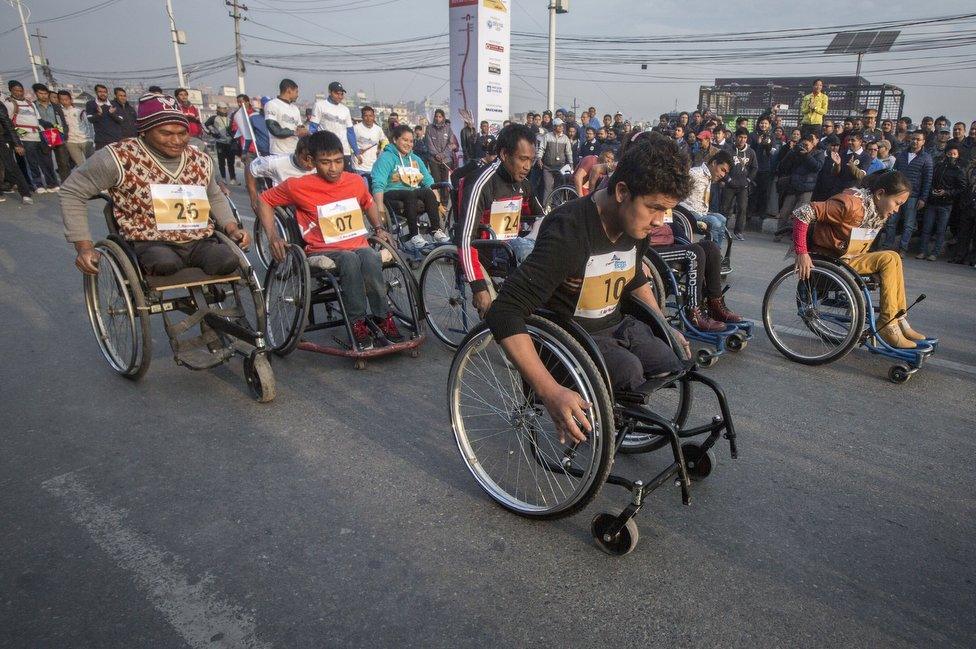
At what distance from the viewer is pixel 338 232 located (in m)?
4.29

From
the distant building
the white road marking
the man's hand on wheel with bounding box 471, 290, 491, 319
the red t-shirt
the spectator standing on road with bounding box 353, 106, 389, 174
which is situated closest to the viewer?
the white road marking

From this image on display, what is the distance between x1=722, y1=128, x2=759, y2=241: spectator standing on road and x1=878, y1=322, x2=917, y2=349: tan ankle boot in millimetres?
5707

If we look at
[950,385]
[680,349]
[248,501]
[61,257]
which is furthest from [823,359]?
[61,257]

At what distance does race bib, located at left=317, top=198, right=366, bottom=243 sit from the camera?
424cm

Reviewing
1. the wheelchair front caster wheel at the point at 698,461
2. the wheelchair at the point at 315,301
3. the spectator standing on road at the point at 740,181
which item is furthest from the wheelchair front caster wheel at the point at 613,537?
the spectator standing on road at the point at 740,181

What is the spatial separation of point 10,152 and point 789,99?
1886 cm

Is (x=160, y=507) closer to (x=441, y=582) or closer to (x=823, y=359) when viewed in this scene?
(x=441, y=582)

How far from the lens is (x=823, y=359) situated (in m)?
4.13

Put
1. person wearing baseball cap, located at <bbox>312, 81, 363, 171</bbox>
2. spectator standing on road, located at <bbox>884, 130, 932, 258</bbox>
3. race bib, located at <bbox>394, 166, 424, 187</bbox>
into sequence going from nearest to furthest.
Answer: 1. race bib, located at <bbox>394, 166, 424, 187</bbox>
2. spectator standing on road, located at <bbox>884, 130, 932, 258</bbox>
3. person wearing baseball cap, located at <bbox>312, 81, 363, 171</bbox>

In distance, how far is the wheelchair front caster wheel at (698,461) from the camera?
8.88 feet

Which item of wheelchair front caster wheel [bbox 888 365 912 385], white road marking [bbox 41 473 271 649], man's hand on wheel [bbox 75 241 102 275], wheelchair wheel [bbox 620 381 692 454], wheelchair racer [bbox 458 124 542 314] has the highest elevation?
wheelchair racer [bbox 458 124 542 314]

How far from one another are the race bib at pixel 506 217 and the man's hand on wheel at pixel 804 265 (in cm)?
208

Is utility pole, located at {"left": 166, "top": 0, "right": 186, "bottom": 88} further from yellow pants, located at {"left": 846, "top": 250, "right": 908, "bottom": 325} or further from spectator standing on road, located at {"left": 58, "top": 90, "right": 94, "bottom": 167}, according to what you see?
yellow pants, located at {"left": 846, "top": 250, "right": 908, "bottom": 325}

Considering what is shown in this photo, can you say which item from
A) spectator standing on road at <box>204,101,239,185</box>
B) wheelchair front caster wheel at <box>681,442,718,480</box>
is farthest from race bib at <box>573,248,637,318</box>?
spectator standing on road at <box>204,101,239,185</box>
